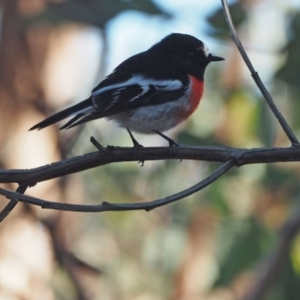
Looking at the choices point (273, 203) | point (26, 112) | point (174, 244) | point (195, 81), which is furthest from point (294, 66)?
point (26, 112)

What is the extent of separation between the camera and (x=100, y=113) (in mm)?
2529

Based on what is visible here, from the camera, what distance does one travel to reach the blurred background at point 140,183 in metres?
3.77

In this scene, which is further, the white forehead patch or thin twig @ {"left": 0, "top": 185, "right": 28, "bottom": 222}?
the white forehead patch

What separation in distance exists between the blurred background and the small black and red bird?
0.34m

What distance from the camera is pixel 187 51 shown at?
3.45 metres

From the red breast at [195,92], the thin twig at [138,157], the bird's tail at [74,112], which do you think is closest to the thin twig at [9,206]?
the thin twig at [138,157]

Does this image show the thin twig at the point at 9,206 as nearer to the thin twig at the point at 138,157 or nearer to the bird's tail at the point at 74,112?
the thin twig at the point at 138,157

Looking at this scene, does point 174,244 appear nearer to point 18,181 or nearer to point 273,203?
point 273,203

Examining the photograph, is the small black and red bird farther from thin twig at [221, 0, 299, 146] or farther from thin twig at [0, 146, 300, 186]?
thin twig at [221, 0, 299, 146]

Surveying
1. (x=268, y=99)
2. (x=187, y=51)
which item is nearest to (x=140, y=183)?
(x=187, y=51)

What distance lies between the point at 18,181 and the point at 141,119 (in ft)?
3.69

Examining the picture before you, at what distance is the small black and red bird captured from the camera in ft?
8.77

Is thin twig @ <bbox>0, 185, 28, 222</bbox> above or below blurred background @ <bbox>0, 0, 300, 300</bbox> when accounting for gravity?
below

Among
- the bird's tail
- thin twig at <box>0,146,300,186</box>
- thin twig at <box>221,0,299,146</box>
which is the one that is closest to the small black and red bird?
the bird's tail
